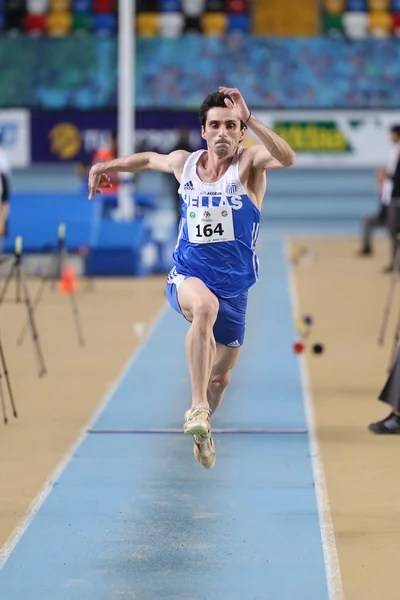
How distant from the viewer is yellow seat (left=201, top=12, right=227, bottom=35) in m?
34.1

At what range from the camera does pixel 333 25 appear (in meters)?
34.4

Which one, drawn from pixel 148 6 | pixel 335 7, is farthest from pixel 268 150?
pixel 335 7

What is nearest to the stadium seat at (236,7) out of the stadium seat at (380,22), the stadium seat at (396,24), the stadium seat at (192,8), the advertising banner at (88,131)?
the stadium seat at (192,8)

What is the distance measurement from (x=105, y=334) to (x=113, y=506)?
7.10 m

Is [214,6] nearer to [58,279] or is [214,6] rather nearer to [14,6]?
[14,6]

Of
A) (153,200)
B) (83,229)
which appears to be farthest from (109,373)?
(153,200)

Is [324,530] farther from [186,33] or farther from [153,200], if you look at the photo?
[186,33]

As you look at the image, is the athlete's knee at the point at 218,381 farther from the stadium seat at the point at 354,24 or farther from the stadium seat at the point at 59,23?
the stadium seat at the point at 59,23

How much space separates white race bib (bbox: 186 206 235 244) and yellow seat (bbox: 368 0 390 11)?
2876 centimetres

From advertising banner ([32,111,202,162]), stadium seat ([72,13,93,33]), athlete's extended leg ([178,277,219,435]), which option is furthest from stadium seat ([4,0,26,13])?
athlete's extended leg ([178,277,219,435])

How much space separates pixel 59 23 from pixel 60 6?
1.42ft

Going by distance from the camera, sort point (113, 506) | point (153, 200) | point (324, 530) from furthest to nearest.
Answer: point (153, 200), point (113, 506), point (324, 530)

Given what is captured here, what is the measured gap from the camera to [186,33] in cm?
3391

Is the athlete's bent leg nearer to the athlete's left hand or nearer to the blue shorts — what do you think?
the blue shorts
